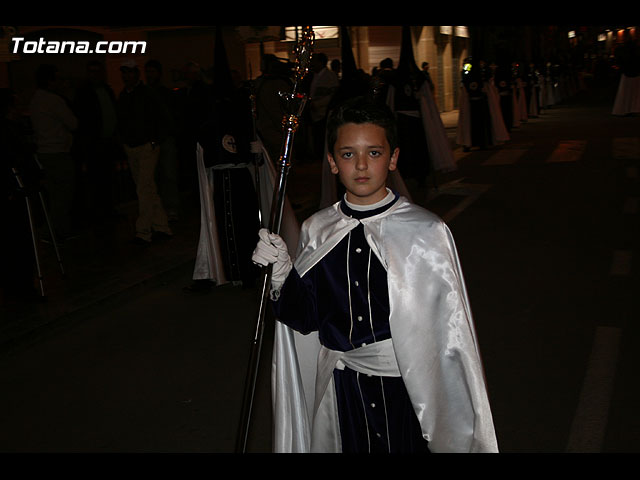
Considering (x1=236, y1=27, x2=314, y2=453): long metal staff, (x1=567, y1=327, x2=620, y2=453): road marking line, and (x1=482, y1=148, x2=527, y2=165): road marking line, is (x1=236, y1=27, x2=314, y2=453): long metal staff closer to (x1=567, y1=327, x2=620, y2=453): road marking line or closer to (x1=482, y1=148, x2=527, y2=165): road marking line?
(x1=567, y1=327, x2=620, y2=453): road marking line

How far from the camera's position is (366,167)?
2764 mm

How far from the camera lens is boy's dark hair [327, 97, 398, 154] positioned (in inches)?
110

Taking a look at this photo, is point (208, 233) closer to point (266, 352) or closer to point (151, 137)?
point (266, 352)

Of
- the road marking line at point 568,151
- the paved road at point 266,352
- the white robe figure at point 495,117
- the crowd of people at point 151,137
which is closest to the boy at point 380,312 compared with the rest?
the paved road at point 266,352

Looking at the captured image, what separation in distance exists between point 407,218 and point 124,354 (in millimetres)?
3723

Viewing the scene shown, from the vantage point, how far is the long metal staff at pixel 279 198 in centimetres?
286

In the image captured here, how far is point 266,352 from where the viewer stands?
233 inches

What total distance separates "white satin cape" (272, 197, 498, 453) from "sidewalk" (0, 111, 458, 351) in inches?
169

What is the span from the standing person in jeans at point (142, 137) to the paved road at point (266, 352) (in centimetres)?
49

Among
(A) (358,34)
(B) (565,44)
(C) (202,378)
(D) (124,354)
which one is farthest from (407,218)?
(B) (565,44)

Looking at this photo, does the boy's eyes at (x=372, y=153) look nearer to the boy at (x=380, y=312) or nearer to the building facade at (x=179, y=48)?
the boy at (x=380, y=312)

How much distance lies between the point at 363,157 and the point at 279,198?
33 centimetres

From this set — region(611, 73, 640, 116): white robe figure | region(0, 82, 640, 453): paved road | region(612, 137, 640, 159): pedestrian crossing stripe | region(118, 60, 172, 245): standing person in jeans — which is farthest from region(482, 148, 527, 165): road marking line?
region(611, 73, 640, 116): white robe figure

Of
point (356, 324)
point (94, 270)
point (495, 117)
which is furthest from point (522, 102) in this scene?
point (356, 324)
